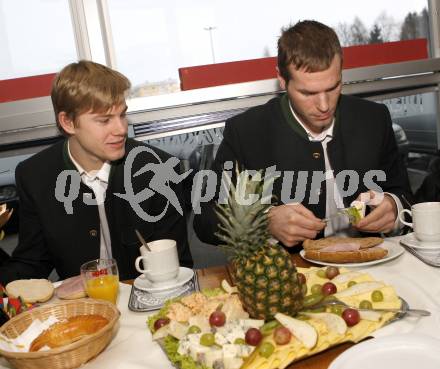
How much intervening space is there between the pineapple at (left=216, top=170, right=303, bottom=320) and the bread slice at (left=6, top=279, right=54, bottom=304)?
68cm

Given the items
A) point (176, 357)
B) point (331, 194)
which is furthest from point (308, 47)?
point (176, 357)

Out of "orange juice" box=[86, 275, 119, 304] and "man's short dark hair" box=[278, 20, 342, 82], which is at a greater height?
"man's short dark hair" box=[278, 20, 342, 82]

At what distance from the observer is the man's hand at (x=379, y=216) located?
1918 millimetres

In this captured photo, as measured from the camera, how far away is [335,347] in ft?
3.82

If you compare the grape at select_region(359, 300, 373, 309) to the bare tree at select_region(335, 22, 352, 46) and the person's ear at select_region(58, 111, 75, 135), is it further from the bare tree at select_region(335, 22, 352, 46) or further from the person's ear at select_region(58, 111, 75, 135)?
the bare tree at select_region(335, 22, 352, 46)

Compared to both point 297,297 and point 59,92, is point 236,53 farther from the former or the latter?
point 297,297

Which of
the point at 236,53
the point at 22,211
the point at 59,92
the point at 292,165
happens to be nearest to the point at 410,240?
the point at 292,165

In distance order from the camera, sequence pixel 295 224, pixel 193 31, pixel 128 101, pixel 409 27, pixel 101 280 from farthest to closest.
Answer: pixel 409 27, pixel 193 31, pixel 128 101, pixel 295 224, pixel 101 280

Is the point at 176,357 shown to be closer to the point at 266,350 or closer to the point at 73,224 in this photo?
the point at 266,350

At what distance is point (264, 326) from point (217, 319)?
11cm

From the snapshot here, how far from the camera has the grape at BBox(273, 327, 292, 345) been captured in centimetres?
112

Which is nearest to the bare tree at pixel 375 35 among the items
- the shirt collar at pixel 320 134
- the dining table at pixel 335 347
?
the shirt collar at pixel 320 134

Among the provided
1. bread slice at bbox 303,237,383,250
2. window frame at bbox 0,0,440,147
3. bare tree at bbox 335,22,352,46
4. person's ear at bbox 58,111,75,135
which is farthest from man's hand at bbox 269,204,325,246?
bare tree at bbox 335,22,352,46

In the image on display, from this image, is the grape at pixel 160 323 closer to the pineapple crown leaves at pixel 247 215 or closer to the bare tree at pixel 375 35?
the pineapple crown leaves at pixel 247 215
